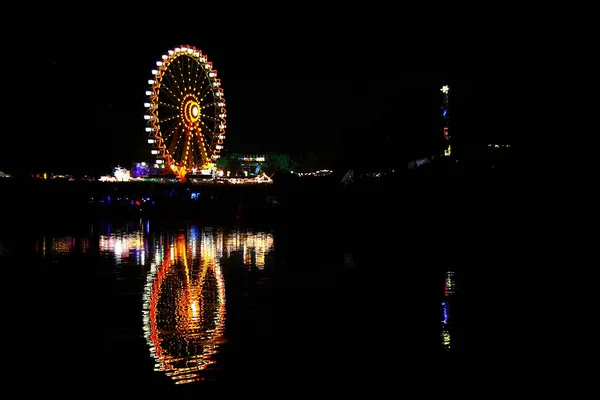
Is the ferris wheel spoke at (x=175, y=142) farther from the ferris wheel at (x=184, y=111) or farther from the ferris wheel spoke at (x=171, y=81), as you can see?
the ferris wheel spoke at (x=171, y=81)

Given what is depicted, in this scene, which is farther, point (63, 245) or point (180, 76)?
point (180, 76)

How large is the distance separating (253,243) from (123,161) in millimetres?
89547

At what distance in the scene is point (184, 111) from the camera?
55062 mm

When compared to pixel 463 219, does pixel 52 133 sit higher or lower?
higher

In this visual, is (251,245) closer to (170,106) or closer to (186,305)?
(186,305)

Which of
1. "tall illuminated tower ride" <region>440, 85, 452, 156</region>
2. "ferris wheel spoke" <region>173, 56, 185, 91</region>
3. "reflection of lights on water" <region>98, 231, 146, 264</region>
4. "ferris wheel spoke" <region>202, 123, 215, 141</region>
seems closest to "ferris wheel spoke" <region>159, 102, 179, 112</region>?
"ferris wheel spoke" <region>173, 56, 185, 91</region>

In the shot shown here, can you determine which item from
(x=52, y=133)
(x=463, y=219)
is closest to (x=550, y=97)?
(x=463, y=219)

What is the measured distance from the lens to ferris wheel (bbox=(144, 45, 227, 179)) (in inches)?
2012

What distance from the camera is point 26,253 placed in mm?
16031

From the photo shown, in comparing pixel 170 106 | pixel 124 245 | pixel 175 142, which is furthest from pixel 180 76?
pixel 124 245

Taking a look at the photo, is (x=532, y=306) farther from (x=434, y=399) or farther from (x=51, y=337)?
(x=51, y=337)

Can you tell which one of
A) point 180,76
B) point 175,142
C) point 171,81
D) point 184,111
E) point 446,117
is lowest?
point 175,142

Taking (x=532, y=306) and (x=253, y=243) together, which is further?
(x=253, y=243)

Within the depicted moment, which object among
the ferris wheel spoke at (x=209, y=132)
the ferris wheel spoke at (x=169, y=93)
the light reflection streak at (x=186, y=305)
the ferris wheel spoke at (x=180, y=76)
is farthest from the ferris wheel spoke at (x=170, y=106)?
the light reflection streak at (x=186, y=305)
